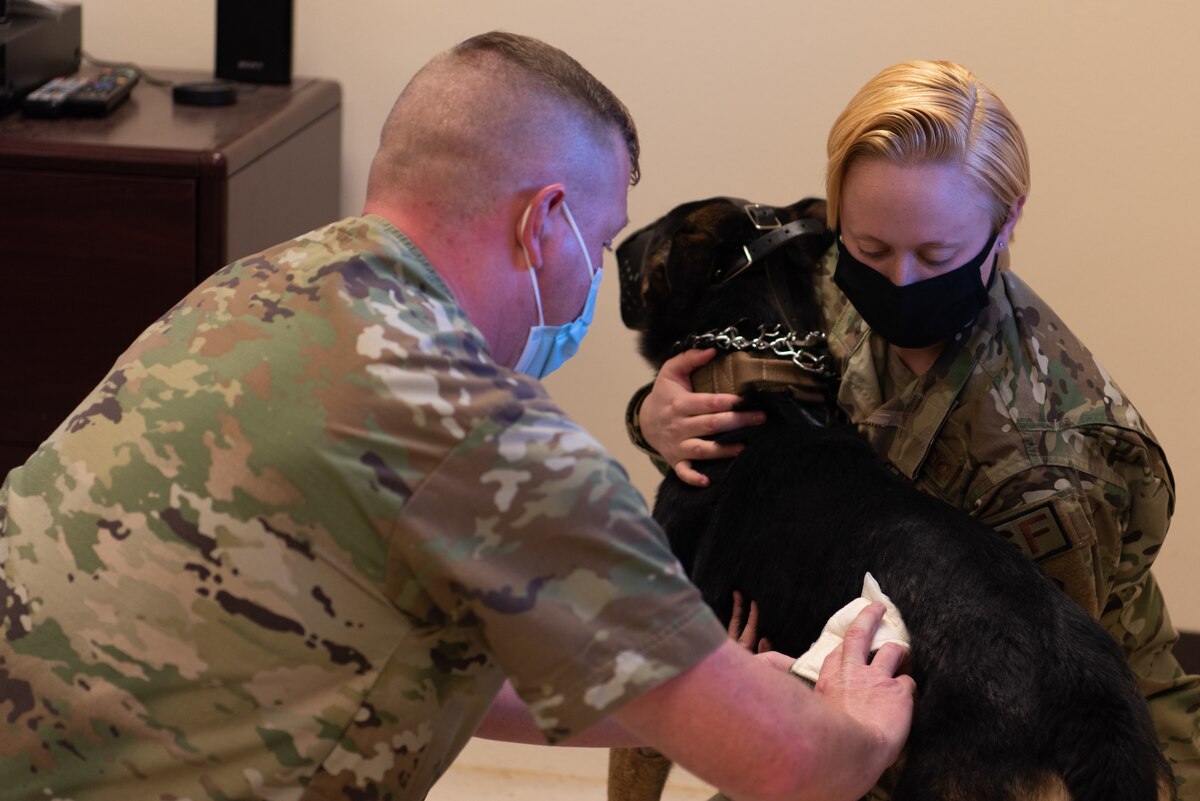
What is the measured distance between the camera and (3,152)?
6.77 feet

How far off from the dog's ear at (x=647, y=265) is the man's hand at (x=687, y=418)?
109 millimetres

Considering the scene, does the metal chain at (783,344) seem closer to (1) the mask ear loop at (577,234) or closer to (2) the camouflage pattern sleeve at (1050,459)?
(2) the camouflage pattern sleeve at (1050,459)

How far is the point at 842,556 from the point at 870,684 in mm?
256

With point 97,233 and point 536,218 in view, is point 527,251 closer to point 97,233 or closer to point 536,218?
point 536,218

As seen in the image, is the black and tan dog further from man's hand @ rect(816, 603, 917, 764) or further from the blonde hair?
the blonde hair

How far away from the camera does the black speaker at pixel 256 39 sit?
255cm

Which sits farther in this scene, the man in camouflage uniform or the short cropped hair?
the short cropped hair

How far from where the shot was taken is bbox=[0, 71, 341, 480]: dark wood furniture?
207 cm

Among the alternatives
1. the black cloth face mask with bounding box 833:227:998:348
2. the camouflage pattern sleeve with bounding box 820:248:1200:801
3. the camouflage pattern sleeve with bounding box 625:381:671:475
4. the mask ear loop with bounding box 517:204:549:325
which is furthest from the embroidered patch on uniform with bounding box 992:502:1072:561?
the mask ear loop with bounding box 517:204:549:325

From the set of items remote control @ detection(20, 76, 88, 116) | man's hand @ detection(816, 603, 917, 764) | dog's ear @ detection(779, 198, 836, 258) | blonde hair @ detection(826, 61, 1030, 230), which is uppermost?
blonde hair @ detection(826, 61, 1030, 230)

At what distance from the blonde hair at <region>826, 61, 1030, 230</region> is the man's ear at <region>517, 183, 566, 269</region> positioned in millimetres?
475

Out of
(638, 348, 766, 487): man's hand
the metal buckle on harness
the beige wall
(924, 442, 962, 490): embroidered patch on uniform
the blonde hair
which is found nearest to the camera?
the blonde hair

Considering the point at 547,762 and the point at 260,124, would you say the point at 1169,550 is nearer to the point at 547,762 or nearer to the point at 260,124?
the point at 547,762

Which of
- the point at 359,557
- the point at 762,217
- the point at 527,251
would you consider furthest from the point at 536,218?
the point at 762,217
